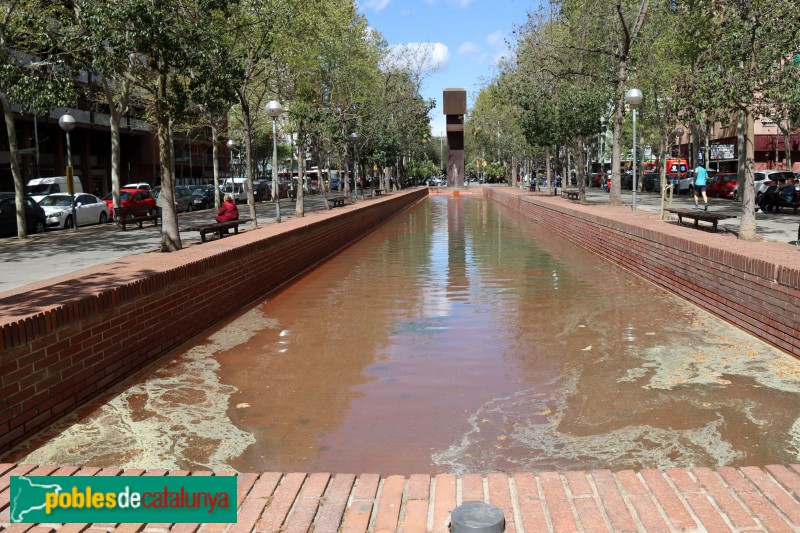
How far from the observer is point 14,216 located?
2473cm

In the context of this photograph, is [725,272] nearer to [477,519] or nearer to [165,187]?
[477,519]

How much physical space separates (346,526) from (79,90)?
13.8 m

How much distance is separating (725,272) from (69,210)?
82.3 ft

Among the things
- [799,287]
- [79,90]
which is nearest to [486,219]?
[79,90]

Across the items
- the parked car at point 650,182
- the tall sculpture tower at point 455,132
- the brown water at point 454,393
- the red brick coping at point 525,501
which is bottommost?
the brown water at point 454,393

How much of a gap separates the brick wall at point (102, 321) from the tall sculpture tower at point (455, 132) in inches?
3431

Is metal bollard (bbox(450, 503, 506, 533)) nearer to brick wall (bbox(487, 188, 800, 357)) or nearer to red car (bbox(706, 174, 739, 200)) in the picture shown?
brick wall (bbox(487, 188, 800, 357))

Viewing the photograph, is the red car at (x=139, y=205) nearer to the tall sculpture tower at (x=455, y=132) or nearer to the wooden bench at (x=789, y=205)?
the wooden bench at (x=789, y=205)

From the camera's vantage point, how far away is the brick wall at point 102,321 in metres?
5.62

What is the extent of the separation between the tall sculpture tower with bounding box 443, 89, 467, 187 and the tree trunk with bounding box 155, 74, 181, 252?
275 ft

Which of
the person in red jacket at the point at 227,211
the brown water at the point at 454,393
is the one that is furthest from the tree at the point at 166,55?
the person in red jacket at the point at 227,211

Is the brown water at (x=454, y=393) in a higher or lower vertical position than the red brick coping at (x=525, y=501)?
lower

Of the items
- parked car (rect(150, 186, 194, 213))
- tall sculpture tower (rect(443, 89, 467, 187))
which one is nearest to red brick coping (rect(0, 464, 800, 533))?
parked car (rect(150, 186, 194, 213))

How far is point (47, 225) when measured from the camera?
27.6 meters
